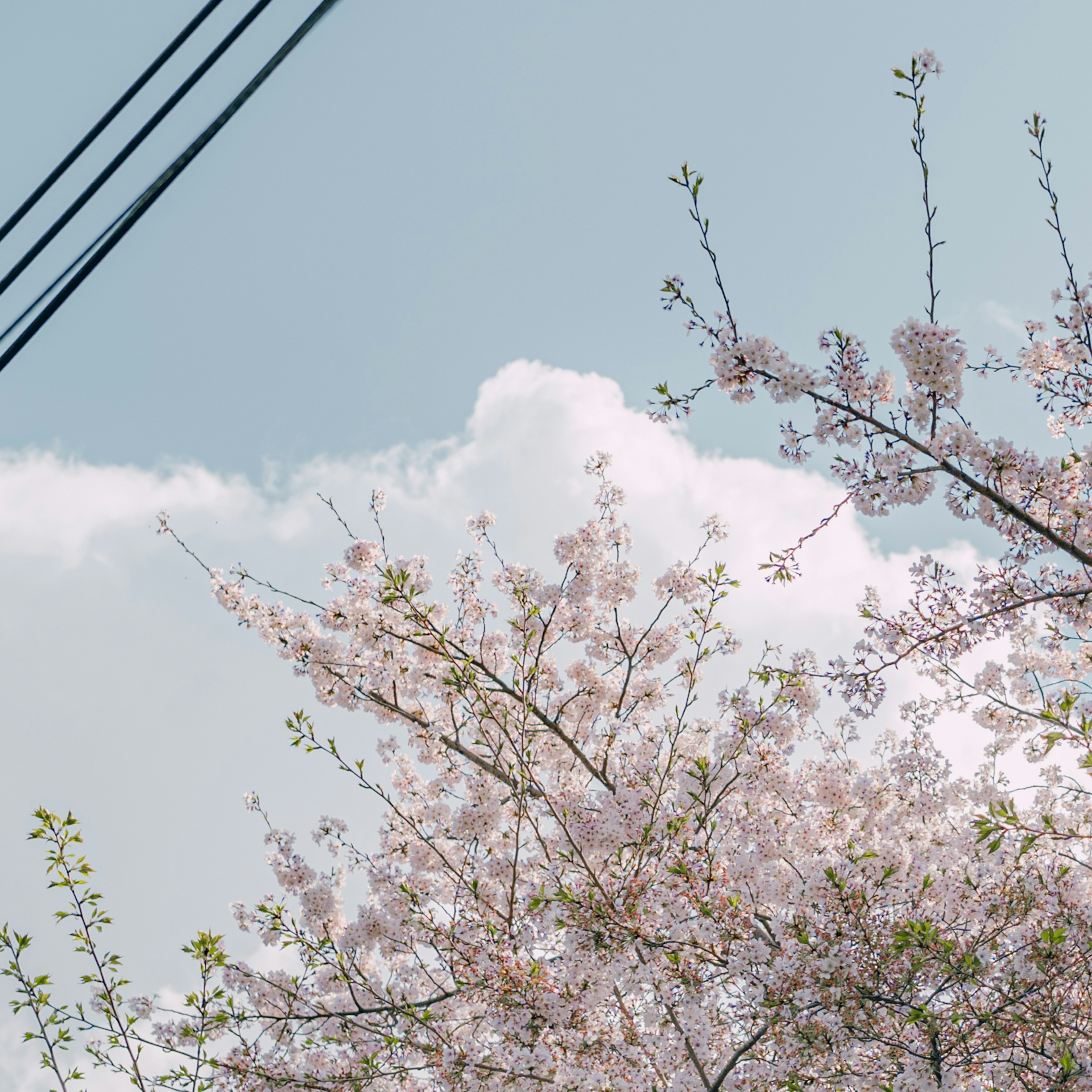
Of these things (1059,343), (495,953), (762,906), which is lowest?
(495,953)

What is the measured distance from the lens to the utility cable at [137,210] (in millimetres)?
2486

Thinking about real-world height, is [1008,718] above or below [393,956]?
above

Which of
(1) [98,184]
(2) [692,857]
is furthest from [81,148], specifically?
(2) [692,857]

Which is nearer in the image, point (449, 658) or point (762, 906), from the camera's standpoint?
point (449, 658)

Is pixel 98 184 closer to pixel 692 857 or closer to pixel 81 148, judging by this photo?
pixel 81 148

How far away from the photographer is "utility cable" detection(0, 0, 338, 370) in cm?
249

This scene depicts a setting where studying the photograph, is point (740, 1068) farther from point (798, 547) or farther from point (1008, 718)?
point (1008, 718)

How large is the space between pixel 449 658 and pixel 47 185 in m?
3.21

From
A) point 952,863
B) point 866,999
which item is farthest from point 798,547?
point 952,863

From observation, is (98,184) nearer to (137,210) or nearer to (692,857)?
(137,210)

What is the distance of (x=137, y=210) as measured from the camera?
2512 millimetres

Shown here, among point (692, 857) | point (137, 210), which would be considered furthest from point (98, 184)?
point (692, 857)

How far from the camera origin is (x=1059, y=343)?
4824 mm

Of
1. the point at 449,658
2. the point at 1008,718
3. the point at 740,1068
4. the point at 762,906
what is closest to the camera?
the point at 740,1068
